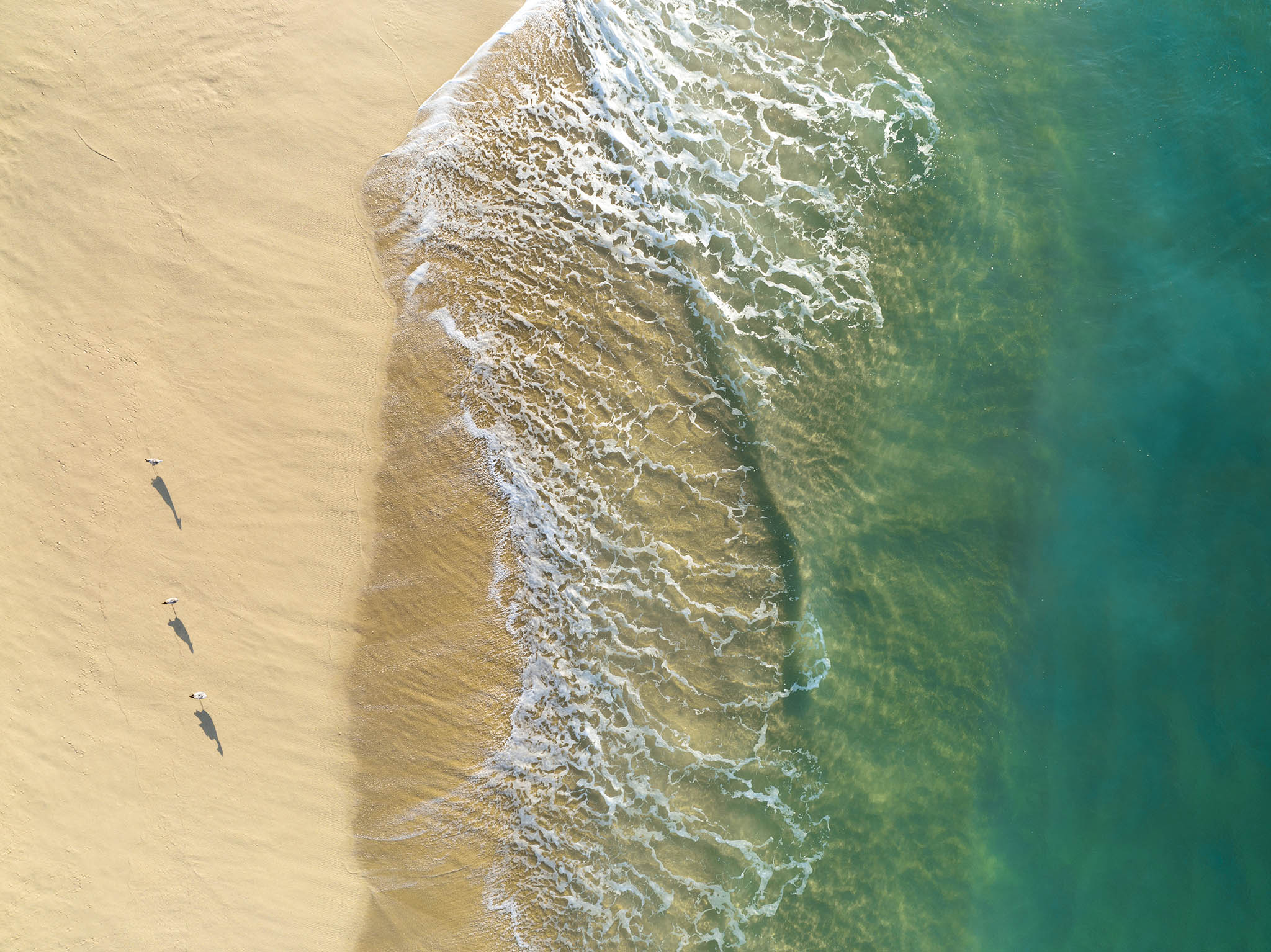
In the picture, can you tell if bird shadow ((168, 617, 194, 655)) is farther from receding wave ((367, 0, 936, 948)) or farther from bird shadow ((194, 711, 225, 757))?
receding wave ((367, 0, 936, 948))

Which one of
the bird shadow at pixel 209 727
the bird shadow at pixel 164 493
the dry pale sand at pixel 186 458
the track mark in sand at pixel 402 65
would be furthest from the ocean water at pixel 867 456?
the bird shadow at pixel 164 493

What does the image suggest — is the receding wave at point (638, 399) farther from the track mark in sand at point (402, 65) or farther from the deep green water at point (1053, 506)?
the deep green water at point (1053, 506)

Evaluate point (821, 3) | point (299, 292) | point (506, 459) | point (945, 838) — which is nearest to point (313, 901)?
point (506, 459)

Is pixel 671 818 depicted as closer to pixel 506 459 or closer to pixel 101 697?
pixel 506 459

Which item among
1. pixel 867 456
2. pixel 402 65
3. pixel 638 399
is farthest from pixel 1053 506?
pixel 402 65

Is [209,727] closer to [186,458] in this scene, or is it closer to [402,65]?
[186,458]

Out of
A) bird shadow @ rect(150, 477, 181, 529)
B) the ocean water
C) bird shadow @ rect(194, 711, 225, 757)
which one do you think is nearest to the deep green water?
the ocean water
